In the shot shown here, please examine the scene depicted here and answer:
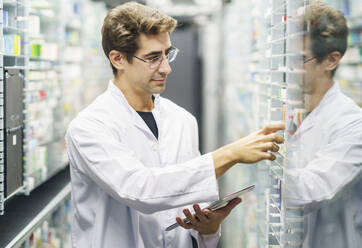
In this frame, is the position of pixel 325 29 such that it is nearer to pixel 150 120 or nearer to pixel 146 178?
pixel 146 178

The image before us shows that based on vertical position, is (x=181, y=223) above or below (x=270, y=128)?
below

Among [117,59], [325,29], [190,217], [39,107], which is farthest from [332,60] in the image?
[39,107]

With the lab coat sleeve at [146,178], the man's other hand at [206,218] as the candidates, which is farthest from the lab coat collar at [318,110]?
the man's other hand at [206,218]

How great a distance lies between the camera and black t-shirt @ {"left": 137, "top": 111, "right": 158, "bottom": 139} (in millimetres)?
2000

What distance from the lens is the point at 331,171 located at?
4.42 ft

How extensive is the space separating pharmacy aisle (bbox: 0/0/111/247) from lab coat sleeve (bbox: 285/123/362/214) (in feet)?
5.76

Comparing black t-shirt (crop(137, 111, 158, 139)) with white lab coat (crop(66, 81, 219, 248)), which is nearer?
white lab coat (crop(66, 81, 219, 248))

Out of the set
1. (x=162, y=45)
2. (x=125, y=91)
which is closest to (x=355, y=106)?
(x=162, y=45)

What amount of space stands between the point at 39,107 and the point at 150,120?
2.88m

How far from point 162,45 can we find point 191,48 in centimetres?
1179

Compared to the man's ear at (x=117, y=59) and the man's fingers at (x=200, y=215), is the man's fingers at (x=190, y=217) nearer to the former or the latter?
the man's fingers at (x=200, y=215)

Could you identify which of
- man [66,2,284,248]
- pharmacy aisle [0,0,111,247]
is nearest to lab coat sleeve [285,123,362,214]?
man [66,2,284,248]

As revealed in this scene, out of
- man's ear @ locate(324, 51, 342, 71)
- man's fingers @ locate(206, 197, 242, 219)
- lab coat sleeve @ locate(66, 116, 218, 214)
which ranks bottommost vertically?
man's fingers @ locate(206, 197, 242, 219)

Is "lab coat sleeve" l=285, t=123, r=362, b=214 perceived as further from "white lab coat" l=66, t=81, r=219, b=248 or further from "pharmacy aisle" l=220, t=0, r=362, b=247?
"white lab coat" l=66, t=81, r=219, b=248
